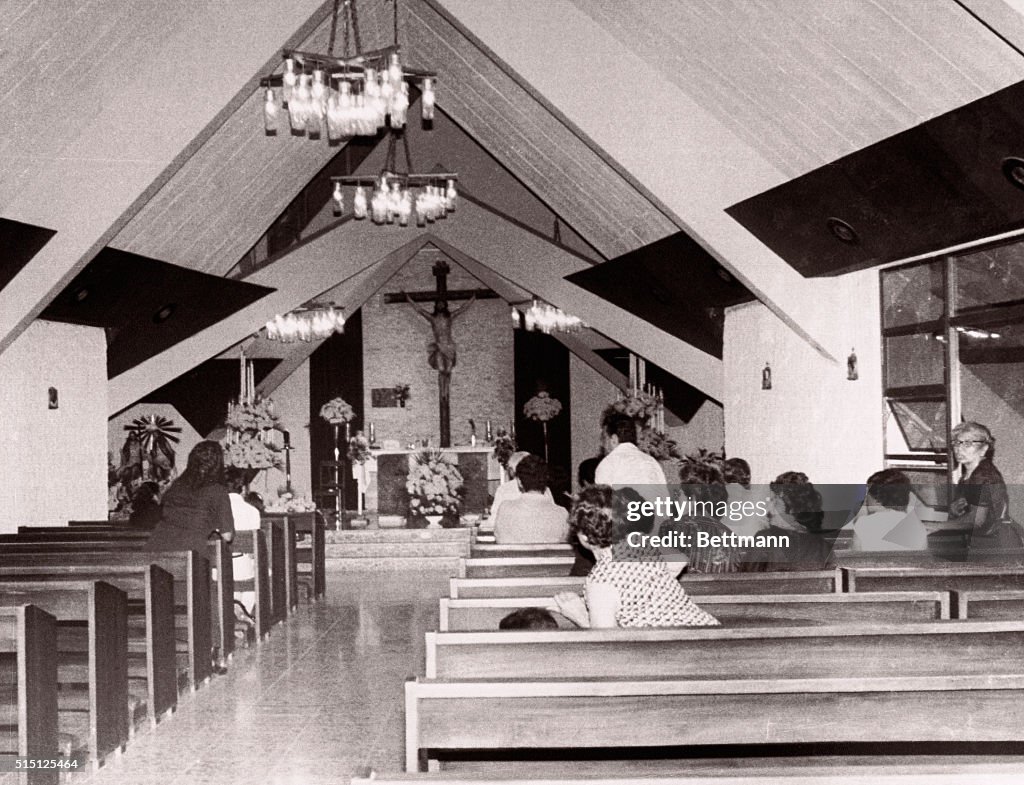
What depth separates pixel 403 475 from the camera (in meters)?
16.2

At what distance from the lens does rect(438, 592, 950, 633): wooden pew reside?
4770 millimetres

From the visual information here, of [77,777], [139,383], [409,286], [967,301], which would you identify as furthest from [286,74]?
[409,286]

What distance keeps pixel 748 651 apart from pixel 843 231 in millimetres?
5516

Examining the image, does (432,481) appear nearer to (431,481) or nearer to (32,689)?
(431,481)

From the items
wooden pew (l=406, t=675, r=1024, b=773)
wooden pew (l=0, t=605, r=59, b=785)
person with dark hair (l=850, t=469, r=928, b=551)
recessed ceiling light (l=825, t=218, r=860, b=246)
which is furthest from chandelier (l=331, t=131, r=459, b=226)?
wooden pew (l=406, t=675, r=1024, b=773)

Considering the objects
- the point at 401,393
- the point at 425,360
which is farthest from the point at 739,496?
the point at 425,360

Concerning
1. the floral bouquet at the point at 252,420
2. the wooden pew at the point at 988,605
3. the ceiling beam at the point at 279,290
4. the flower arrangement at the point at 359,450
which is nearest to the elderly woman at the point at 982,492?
the wooden pew at the point at 988,605

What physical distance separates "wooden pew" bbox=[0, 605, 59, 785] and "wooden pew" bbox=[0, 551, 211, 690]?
1.39 m

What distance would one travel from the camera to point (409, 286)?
62.5 ft

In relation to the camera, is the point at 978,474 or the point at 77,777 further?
the point at 978,474

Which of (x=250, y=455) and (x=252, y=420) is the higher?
(x=252, y=420)

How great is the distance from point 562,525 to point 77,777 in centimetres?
308

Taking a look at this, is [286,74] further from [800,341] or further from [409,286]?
[409,286]

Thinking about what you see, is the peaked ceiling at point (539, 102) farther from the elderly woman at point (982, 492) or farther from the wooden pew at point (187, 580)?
the wooden pew at point (187, 580)
